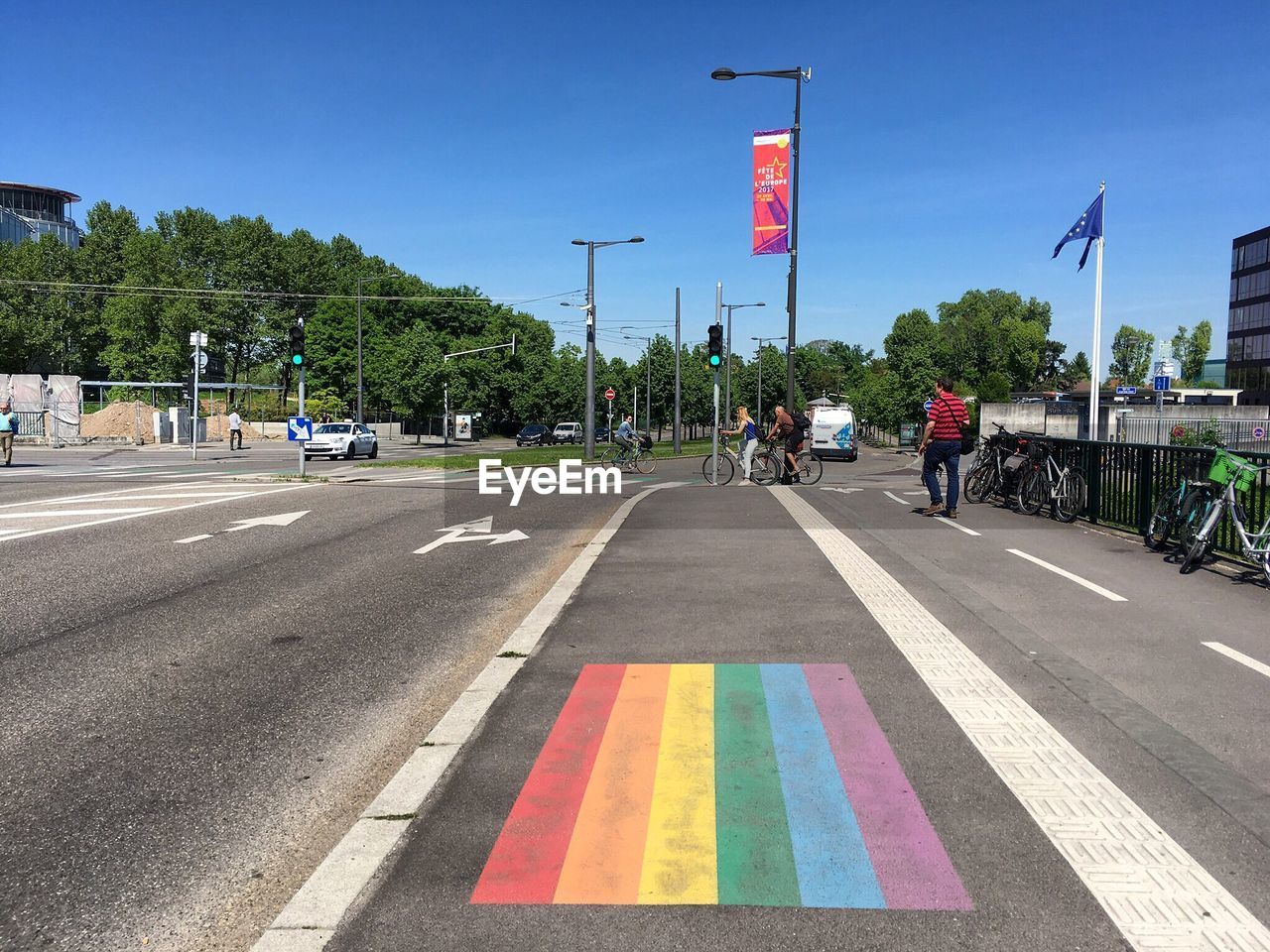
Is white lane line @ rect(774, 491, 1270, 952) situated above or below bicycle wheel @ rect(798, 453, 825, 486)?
below

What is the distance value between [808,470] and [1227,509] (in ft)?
38.5

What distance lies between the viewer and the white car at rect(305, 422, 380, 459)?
1473 inches

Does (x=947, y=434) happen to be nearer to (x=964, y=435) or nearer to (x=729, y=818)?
(x=964, y=435)

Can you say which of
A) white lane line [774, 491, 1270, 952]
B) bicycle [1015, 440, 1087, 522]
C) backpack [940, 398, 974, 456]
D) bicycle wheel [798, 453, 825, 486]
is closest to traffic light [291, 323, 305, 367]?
bicycle wheel [798, 453, 825, 486]

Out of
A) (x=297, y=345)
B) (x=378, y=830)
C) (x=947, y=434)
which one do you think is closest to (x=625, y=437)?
(x=297, y=345)

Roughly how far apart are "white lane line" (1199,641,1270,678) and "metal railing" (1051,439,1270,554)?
10.1ft

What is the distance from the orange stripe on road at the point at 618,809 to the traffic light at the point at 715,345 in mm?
15776

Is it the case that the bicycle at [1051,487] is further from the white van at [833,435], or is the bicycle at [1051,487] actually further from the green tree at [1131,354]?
the green tree at [1131,354]

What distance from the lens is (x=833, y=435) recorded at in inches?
1700

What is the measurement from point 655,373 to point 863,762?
257 feet

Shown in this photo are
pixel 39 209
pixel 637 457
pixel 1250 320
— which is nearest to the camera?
pixel 637 457

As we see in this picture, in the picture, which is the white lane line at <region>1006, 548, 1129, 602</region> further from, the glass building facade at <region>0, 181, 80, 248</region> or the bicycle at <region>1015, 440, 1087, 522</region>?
the glass building facade at <region>0, 181, 80, 248</region>

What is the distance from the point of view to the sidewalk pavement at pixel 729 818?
9.11 ft

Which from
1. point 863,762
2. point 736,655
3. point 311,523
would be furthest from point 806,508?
point 863,762
